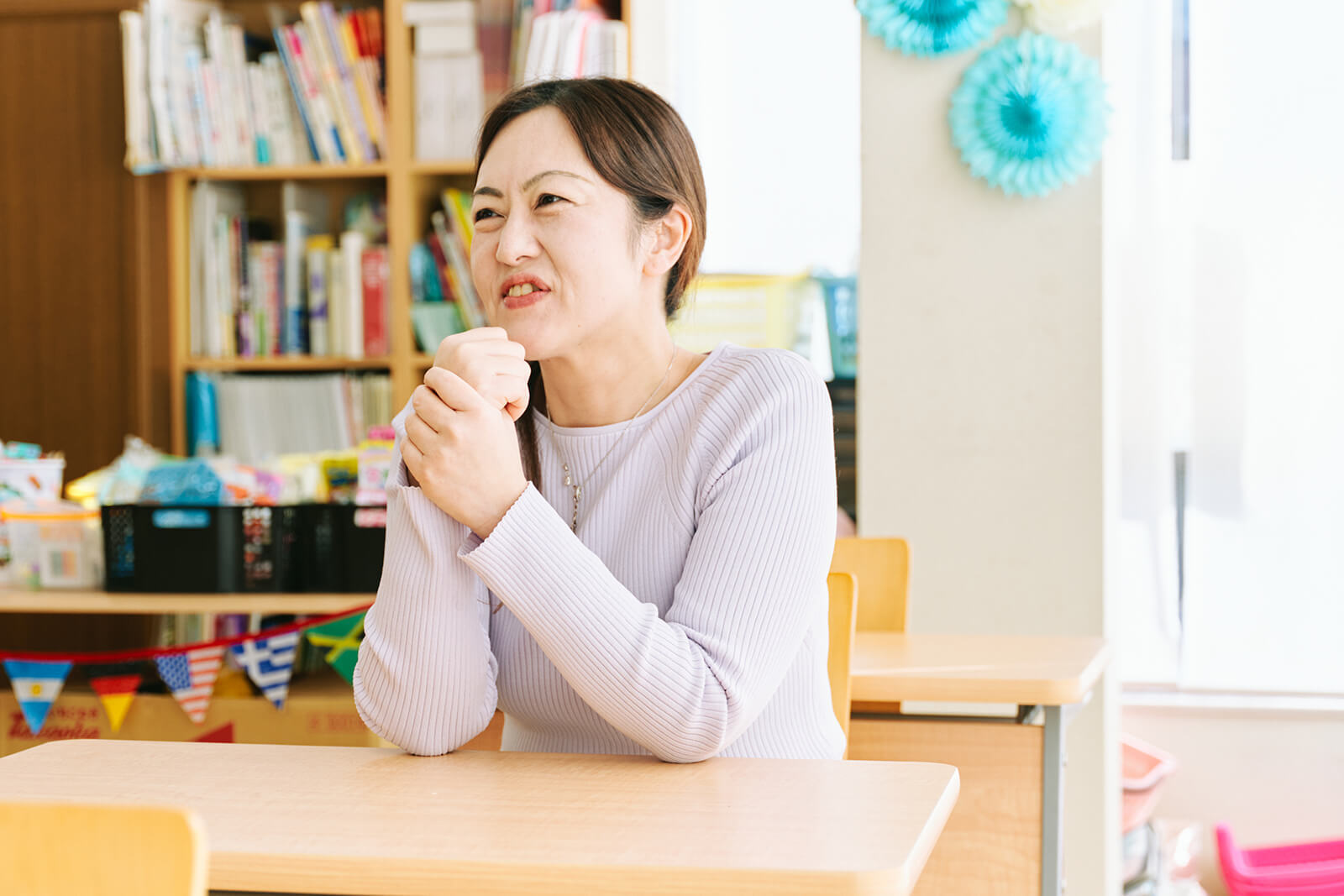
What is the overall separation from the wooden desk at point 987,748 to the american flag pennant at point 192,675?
1.30 meters

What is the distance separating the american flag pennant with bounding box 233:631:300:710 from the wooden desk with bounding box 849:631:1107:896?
121cm

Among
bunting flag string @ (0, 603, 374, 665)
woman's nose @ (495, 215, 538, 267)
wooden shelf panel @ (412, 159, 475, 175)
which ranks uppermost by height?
wooden shelf panel @ (412, 159, 475, 175)

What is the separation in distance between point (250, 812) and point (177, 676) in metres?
1.77

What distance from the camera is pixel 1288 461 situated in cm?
320

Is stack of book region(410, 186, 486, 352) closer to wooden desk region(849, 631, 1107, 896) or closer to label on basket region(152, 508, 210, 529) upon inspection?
label on basket region(152, 508, 210, 529)

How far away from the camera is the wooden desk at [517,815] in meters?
0.82

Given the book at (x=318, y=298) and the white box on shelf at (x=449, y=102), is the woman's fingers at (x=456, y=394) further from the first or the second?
the book at (x=318, y=298)

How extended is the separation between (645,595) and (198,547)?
168 cm

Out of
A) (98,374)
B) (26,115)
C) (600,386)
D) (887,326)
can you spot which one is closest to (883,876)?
(600,386)

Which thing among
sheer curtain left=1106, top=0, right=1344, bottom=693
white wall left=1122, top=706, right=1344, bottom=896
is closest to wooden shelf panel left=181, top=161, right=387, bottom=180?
sheer curtain left=1106, top=0, right=1344, bottom=693

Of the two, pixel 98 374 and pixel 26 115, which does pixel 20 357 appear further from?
pixel 26 115

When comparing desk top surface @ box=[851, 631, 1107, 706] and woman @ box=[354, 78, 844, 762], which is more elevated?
woman @ box=[354, 78, 844, 762]

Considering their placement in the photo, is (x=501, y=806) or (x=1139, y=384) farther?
(x=1139, y=384)

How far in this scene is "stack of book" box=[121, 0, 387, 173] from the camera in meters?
3.32
